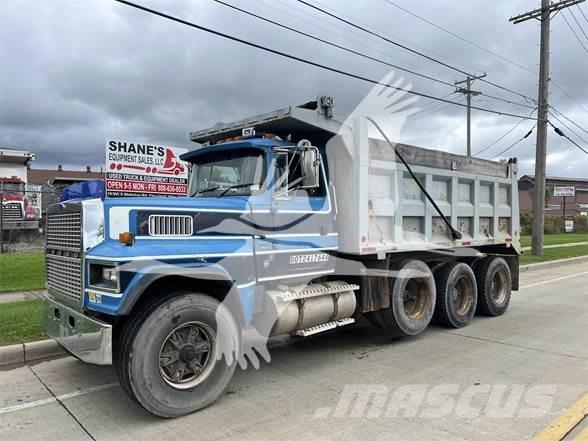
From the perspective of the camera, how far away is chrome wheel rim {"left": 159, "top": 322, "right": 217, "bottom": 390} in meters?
4.20

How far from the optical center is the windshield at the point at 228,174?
17.2ft

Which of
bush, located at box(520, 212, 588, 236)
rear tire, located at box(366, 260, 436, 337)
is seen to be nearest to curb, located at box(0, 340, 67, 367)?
rear tire, located at box(366, 260, 436, 337)

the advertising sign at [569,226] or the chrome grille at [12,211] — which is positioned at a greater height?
the chrome grille at [12,211]

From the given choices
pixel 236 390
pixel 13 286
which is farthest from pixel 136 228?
pixel 13 286

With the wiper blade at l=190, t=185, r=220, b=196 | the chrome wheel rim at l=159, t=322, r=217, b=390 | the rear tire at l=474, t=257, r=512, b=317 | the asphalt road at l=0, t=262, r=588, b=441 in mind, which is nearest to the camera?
the asphalt road at l=0, t=262, r=588, b=441

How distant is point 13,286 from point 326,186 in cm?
716

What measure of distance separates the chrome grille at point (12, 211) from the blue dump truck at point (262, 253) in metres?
15.6

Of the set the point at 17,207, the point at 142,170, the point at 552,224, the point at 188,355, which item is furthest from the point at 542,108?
the point at 552,224

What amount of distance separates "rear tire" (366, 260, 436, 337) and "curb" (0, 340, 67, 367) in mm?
4106

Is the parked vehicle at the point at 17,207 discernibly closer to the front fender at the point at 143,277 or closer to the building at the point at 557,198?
the front fender at the point at 143,277

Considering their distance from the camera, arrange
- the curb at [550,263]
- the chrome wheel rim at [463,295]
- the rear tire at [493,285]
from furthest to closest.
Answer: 1. the curb at [550,263]
2. the rear tire at [493,285]
3. the chrome wheel rim at [463,295]

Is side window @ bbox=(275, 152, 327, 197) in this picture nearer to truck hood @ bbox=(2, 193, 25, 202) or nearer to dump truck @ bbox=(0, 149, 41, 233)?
dump truck @ bbox=(0, 149, 41, 233)

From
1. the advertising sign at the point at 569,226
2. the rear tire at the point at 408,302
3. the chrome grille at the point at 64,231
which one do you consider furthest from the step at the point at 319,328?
the advertising sign at the point at 569,226

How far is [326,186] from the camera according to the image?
598 centimetres
